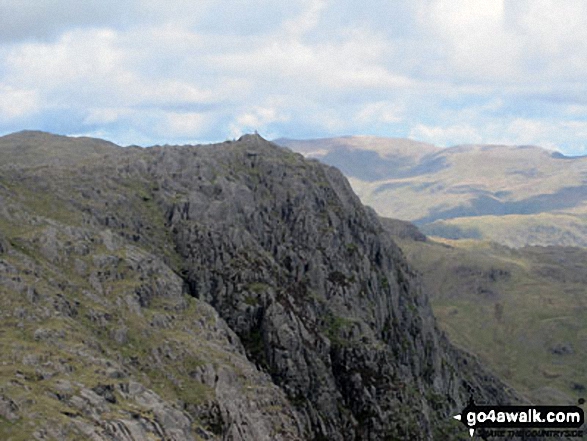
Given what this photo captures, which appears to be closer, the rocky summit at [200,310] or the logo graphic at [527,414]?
the rocky summit at [200,310]

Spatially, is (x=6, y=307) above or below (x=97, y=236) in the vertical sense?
below

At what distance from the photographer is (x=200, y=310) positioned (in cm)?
11856

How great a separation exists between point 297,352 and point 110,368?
61550mm

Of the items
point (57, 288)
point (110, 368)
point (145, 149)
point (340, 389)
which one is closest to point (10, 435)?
point (110, 368)

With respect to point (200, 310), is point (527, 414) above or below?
below

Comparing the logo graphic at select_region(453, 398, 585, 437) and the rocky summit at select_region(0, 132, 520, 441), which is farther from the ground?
the rocky summit at select_region(0, 132, 520, 441)

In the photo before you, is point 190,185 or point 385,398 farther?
point 190,185

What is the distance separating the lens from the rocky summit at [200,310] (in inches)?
3014

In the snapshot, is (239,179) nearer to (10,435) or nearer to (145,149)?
(145,149)

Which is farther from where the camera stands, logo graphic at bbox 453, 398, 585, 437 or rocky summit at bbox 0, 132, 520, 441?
logo graphic at bbox 453, 398, 585, 437

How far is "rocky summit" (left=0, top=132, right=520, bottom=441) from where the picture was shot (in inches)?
3014

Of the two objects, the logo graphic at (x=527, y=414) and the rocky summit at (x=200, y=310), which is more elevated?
the rocky summit at (x=200, y=310)

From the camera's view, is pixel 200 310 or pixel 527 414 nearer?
pixel 527 414

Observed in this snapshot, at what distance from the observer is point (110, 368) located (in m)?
79.5
